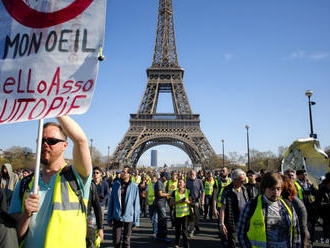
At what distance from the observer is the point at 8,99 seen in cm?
195

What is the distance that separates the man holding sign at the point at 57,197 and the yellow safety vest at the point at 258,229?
202 centimetres

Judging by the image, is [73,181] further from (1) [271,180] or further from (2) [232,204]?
(2) [232,204]

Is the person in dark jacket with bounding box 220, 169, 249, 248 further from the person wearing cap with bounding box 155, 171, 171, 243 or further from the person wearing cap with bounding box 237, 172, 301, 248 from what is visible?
the person wearing cap with bounding box 155, 171, 171, 243

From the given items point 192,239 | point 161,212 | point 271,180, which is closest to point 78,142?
point 271,180

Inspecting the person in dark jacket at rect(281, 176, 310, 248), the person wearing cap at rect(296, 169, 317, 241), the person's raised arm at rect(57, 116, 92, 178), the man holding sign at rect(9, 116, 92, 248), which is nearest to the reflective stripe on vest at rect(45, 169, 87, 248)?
the man holding sign at rect(9, 116, 92, 248)

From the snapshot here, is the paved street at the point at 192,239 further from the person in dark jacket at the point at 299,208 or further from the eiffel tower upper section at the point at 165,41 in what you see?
the eiffel tower upper section at the point at 165,41

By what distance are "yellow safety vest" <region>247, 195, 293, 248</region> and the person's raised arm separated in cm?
214

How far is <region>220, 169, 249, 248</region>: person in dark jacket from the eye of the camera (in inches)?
201

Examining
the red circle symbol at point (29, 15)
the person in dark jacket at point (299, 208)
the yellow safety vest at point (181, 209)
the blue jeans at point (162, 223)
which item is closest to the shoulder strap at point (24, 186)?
the red circle symbol at point (29, 15)

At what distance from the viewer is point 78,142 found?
6.53 feet

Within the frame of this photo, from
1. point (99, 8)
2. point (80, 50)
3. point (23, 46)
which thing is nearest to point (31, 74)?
point (23, 46)

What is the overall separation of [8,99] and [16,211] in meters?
0.89

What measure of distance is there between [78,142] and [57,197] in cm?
45

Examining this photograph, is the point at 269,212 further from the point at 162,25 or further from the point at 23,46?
the point at 162,25
